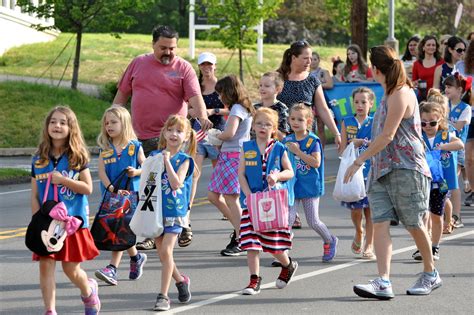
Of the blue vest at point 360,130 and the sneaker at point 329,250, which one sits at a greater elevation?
the blue vest at point 360,130

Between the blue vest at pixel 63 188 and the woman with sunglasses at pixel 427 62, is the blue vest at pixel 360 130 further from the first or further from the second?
the woman with sunglasses at pixel 427 62

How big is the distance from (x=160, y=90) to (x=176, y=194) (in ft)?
9.19

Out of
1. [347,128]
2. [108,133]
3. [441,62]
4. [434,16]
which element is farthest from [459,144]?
[434,16]

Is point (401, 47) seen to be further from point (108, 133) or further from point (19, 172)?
point (108, 133)

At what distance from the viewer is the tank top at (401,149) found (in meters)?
9.08

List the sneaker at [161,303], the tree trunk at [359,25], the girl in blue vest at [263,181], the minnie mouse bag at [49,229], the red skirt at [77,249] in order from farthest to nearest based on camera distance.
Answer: the tree trunk at [359,25], the girl in blue vest at [263,181], the sneaker at [161,303], the red skirt at [77,249], the minnie mouse bag at [49,229]

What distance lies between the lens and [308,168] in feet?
35.9

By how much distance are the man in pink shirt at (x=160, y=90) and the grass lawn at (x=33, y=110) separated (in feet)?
45.2

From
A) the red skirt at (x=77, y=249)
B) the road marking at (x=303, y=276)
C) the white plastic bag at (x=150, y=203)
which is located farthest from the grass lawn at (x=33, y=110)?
the red skirt at (x=77, y=249)

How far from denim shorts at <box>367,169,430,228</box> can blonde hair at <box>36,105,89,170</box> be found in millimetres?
2289

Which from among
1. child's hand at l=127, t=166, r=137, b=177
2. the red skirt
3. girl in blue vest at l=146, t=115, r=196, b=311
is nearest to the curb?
child's hand at l=127, t=166, r=137, b=177

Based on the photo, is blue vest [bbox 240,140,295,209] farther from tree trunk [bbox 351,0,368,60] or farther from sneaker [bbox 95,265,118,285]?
tree trunk [bbox 351,0,368,60]

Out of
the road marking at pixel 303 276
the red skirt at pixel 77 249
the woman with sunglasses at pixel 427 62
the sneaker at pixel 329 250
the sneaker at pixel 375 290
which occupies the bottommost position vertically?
the road marking at pixel 303 276

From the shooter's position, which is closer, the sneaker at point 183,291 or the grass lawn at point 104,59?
the sneaker at point 183,291
